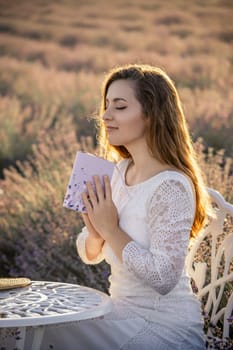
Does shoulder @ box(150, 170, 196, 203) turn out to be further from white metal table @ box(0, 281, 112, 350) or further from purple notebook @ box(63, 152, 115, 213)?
white metal table @ box(0, 281, 112, 350)

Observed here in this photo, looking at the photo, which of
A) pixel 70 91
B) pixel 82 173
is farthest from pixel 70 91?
pixel 82 173

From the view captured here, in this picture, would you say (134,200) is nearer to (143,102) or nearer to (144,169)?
(144,169)

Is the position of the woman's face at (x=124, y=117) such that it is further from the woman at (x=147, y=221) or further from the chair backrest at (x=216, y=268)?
the chair backrest at (x=216, y=268)

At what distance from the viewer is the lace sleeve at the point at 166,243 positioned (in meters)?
2.75

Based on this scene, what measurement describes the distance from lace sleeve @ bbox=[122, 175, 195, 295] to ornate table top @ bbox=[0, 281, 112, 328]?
15 centimetres

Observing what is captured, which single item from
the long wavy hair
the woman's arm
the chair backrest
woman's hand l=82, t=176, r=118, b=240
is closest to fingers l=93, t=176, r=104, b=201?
woman's hand l=82, t=176, r=118, b=240

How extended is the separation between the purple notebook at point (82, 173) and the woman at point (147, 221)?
1.1 inches

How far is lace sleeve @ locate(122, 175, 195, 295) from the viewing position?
108 inches

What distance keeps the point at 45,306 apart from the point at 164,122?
72 cm

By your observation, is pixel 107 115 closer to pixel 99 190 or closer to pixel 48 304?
pixel 99 190

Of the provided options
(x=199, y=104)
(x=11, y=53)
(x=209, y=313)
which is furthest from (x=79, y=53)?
(x=209, y=313)

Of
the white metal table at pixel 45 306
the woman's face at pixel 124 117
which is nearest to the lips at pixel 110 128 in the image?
the woman's face at pixel 124 117

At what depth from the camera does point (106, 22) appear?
55.9 feet

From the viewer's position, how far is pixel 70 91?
10.7 m
